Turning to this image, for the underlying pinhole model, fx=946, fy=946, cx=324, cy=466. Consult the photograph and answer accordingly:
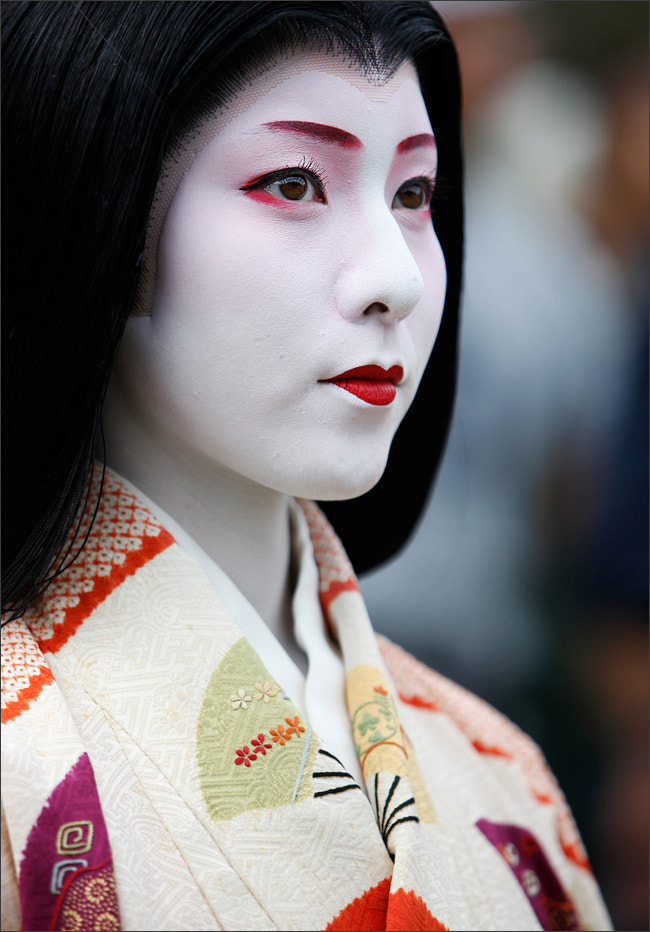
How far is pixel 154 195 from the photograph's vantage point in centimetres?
76

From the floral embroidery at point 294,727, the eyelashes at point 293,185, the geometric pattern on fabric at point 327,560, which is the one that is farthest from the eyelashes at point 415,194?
the floral embroidery at point 294,727

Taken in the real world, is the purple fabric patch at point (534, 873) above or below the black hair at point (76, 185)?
below

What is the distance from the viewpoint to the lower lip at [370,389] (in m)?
0.78

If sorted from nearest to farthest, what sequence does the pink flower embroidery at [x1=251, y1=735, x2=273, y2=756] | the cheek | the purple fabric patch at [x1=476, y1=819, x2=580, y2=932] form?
the pink flower embroidery at [x1=251, y1=735, x2=273, y2=756] → the cheek → the purple fabric patch at [x1=476, y1=819, x2=580, y2=932]

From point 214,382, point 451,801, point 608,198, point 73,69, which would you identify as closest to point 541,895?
point 451,801

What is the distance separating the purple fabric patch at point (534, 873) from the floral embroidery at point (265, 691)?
0.32 meters

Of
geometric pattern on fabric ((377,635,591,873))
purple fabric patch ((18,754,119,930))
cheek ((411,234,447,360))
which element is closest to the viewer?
purple fabric patch ((18,754,119,930))

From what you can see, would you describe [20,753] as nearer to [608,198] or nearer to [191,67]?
[191,67]

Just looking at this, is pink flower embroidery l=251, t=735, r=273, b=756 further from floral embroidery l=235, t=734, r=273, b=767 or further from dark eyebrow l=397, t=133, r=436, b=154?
dark eyebrow l=397, t=133, r=436, b=154

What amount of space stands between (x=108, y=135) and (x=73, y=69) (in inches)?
2.5

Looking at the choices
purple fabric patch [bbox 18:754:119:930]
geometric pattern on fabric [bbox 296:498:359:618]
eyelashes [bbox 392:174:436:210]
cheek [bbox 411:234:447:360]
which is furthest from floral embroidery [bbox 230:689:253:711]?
Result: eyelashes [bbox 392:174:436:210]

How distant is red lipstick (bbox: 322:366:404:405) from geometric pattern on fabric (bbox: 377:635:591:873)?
433mm

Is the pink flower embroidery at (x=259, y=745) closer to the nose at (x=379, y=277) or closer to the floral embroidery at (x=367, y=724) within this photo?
the floral embroidery at (x=367, y=724)

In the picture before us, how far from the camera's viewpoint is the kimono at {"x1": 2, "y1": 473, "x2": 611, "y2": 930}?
665 mm
